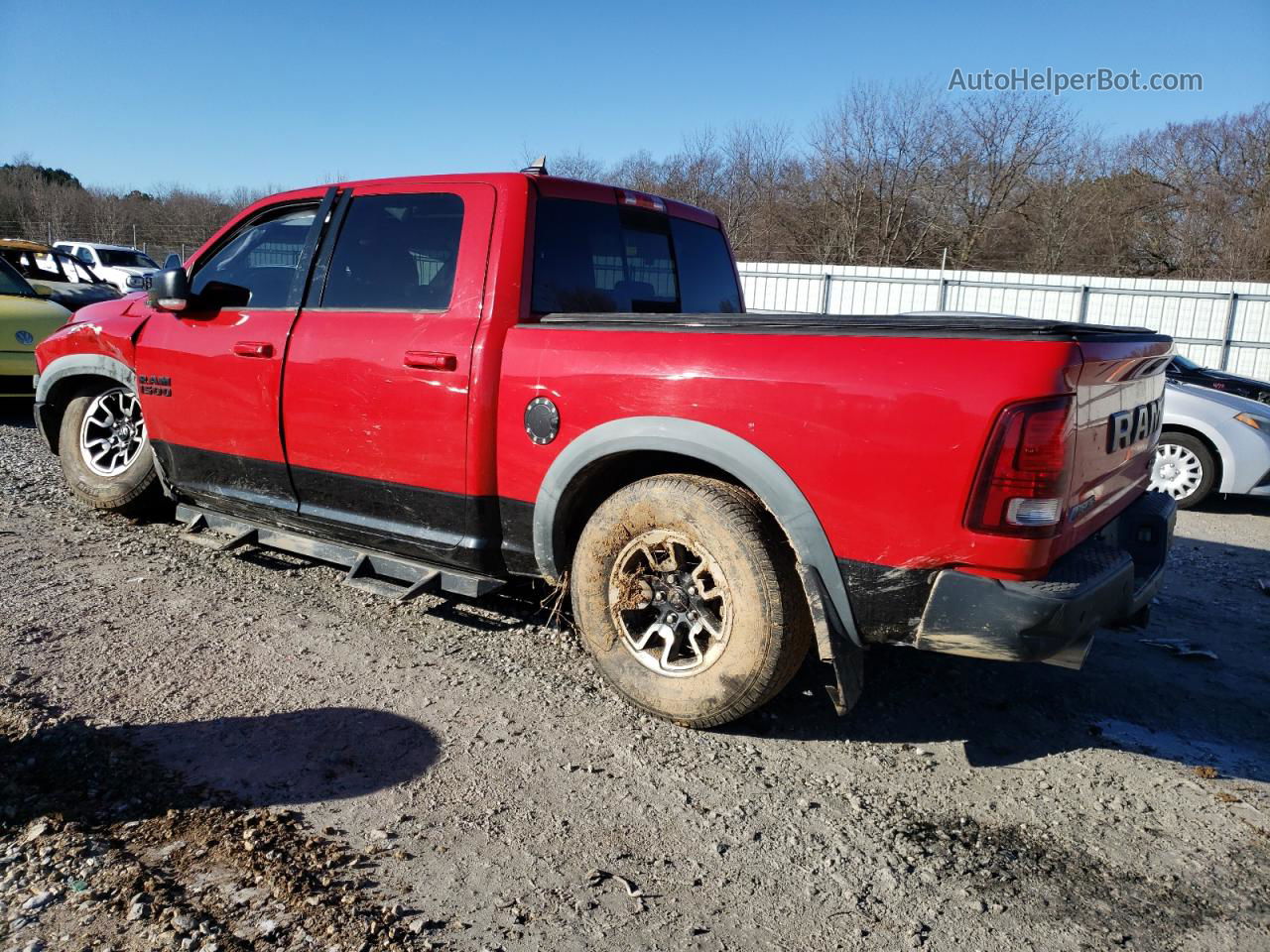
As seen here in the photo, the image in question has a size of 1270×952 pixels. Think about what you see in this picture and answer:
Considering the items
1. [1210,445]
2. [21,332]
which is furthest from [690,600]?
[21,332]

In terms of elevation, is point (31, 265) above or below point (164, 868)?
above

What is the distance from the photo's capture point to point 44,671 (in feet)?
11.5

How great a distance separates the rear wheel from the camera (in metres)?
7.53

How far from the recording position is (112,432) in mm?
5531

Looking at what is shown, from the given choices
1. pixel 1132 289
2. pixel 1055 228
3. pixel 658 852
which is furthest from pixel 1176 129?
pixel 658 852

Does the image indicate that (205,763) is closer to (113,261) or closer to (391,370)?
(391,370)

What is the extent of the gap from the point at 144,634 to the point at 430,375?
171cm

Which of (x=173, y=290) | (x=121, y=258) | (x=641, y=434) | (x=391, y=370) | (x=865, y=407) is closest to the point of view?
(x=865, y=407)

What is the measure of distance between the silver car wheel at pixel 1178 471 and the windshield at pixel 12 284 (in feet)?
35.3

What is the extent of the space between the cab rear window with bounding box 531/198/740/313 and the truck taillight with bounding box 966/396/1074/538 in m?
1.92

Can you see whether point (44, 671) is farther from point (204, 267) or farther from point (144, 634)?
point (204, 267)

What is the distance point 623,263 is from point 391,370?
3.83ft

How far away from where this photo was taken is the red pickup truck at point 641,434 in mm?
2646

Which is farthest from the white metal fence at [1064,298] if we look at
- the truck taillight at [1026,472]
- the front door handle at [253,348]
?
the truck taillight at [1026,472]
